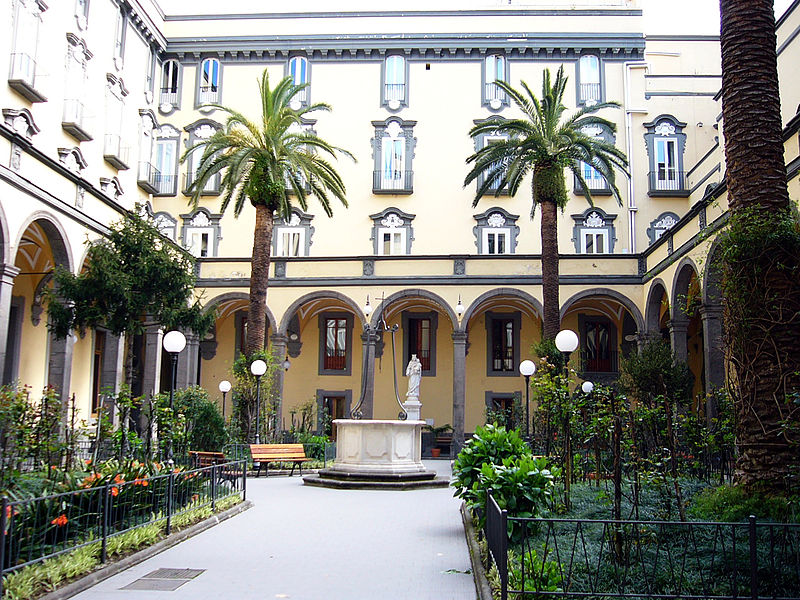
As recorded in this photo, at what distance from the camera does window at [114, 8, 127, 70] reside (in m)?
29.9

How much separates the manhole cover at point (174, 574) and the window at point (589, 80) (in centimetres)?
2884

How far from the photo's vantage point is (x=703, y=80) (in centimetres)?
3359

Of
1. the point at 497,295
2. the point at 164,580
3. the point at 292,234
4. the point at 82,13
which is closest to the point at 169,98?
the point at 82,13

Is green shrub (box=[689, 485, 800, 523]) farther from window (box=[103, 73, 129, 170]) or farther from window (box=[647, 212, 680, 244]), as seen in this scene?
window (box=[103, 73, 129, 170])

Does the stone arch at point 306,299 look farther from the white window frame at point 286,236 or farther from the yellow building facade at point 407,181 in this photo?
the white window frame at point 286,236

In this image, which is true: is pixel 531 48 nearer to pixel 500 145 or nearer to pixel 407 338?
pixel 500 145

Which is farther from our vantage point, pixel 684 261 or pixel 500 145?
pixel 500 145

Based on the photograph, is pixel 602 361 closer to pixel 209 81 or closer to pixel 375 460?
pixel 375 460

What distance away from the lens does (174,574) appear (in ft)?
26.3

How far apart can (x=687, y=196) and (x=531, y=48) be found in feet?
29.1

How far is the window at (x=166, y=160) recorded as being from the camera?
110ft

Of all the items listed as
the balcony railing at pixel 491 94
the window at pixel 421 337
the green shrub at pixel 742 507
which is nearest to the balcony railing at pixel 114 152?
the window at pixel 421 337

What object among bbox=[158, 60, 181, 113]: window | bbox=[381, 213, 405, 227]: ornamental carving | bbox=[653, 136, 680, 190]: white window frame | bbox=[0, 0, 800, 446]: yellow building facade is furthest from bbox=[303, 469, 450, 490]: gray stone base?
bbox=[158, 60, 181, 113]: window

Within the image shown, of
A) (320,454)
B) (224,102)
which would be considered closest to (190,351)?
(320,454)
